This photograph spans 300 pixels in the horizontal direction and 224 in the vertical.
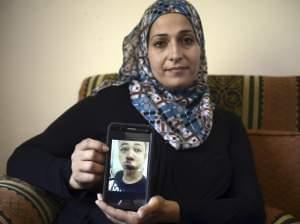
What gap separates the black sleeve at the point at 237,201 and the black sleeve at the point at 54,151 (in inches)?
11.7

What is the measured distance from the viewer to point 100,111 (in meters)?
1.06

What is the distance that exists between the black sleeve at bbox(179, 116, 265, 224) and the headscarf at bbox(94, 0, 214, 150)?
0.32ft

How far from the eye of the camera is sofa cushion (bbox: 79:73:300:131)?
49.1 inches

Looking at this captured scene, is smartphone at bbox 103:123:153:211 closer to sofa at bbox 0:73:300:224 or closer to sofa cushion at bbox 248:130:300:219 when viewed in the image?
sofa at bbox 0:73:300:224

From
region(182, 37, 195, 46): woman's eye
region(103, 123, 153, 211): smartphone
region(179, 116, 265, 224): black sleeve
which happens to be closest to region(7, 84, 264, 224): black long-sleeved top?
region(179, 116, 265, 224): black sleeve

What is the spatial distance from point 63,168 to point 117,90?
0.31m

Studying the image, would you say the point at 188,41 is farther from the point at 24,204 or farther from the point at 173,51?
the point at 24,204

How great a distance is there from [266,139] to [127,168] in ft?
1.84

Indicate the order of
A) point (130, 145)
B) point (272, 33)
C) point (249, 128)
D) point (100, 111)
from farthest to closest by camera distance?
point (272, 33), point (249, 128), point (100, 111), point (130, 145)

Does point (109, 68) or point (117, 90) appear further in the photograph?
point (109, 68)

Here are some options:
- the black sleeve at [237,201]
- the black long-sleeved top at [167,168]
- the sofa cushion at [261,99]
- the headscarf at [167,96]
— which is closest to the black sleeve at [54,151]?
the black long-sleeved top at [167,168]

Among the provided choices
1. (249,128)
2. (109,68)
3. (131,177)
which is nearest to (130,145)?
(131,177)

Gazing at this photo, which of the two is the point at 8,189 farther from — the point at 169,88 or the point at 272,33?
the point at 272,33

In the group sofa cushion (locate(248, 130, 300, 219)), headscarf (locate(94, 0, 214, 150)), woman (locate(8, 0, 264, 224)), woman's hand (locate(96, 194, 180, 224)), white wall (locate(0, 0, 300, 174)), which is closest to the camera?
woman's hand (locate(96, 194, 180, 224))
